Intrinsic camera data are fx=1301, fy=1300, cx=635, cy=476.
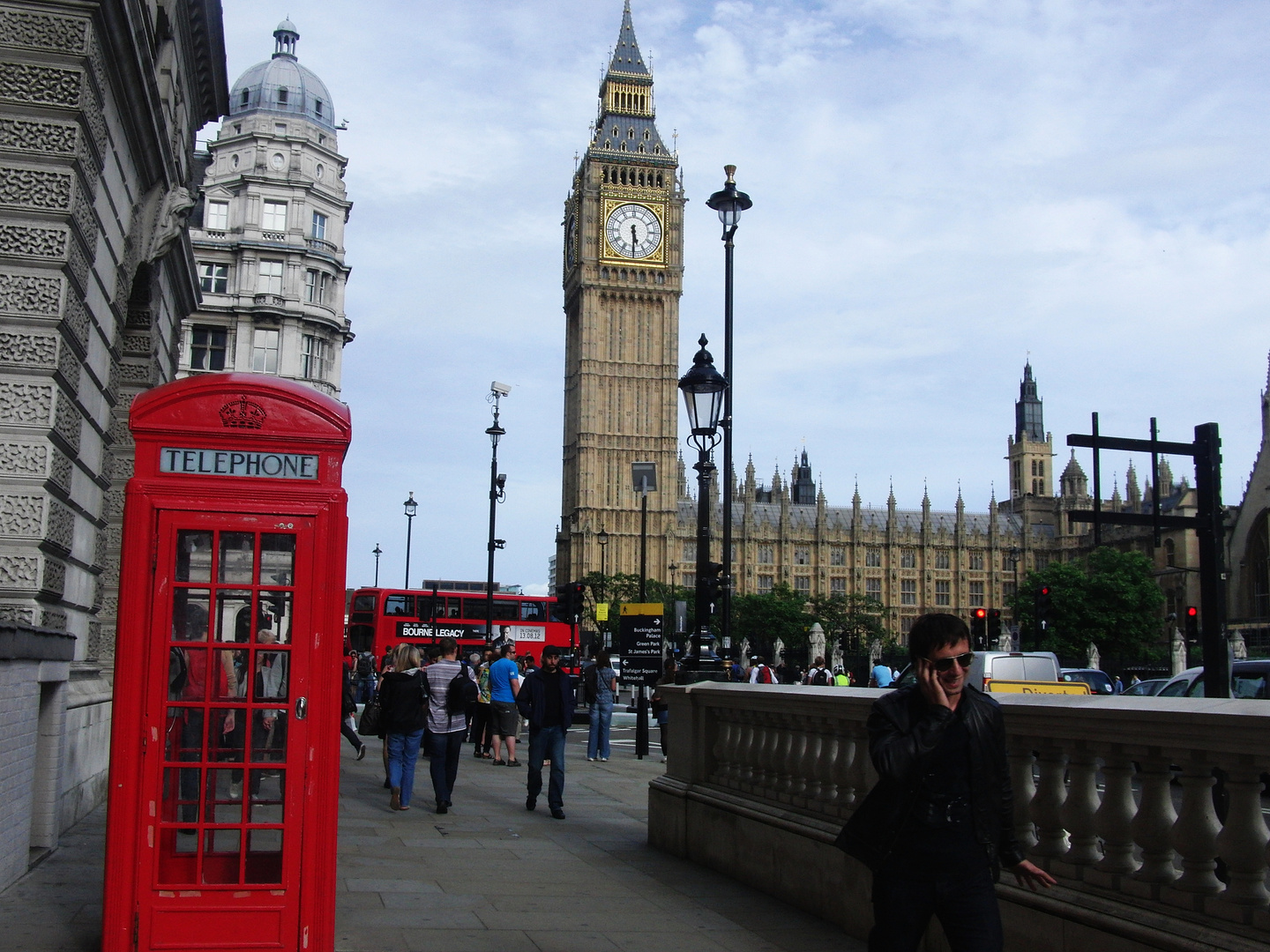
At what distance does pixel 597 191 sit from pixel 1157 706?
3779 inches

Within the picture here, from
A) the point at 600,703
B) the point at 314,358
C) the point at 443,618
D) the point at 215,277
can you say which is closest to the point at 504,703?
the point at 600,703

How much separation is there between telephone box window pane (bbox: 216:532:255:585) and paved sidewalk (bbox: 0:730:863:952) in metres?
1.99

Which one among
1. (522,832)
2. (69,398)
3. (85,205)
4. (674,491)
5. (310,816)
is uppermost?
(674,491)

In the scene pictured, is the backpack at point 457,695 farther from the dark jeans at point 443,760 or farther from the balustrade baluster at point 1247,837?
the balustrade baluster at point 1247,837

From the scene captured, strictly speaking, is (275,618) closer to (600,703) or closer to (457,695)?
(457,695)

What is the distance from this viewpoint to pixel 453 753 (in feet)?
42.8

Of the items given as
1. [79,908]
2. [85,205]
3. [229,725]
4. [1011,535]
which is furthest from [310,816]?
[1011,535]

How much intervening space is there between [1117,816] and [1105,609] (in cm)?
8004

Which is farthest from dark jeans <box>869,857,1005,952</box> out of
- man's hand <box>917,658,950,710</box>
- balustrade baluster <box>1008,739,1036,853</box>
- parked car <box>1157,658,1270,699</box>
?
parked car <box>1157,658,1270,699</box>

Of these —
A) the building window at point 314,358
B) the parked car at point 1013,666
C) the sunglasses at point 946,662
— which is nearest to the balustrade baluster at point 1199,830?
the sunglasses at point 946,662

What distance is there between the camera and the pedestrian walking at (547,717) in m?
12.9

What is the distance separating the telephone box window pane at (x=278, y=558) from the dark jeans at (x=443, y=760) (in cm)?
678

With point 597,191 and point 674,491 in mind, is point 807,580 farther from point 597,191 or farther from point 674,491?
point 597,191

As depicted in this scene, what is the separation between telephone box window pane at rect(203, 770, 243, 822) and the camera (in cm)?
598
